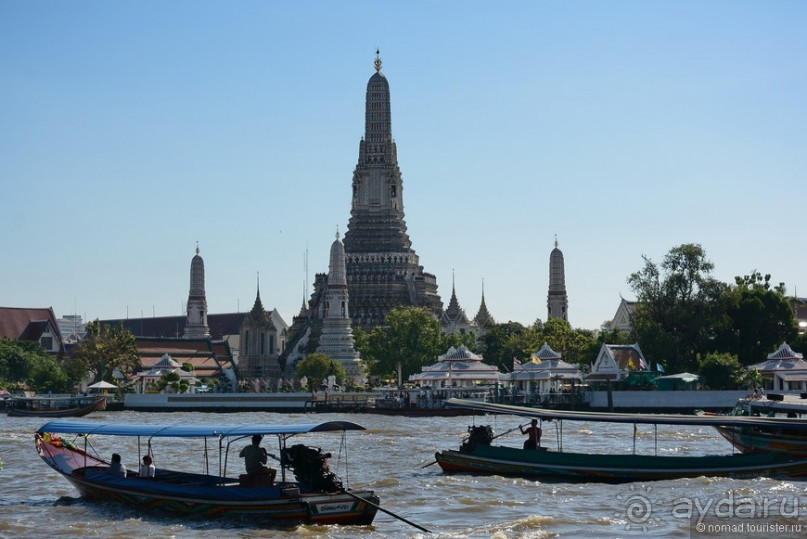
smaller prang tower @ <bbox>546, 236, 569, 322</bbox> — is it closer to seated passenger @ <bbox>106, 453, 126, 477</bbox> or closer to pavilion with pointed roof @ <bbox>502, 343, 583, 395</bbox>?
pavilion with pointed roof @ <bbox>502, 343, 583, 395</bbox>

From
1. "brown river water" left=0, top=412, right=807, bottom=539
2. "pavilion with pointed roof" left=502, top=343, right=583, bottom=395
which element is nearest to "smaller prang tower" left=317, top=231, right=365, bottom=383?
"pavilion with pointed roof" left=502, top=343, right=583, bottom=395

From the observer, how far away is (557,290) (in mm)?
126500

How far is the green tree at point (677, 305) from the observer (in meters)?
82.3

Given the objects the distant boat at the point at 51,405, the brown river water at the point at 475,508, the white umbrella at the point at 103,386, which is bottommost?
the brown river water at the point at 475,508

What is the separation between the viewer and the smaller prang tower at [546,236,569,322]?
126m

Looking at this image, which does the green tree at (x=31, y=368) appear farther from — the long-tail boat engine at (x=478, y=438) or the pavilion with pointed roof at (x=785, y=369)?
the long-tail boat engine at (x=478, y=438)

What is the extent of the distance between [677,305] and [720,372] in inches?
229

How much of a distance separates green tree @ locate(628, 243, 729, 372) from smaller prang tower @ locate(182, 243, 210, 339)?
5947 centimetres

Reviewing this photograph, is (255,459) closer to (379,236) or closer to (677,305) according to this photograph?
(677,305)

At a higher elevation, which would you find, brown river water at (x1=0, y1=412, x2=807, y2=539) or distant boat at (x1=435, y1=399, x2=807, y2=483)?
distant boat at (x1=435, y1=399, x2=807, y2=483)

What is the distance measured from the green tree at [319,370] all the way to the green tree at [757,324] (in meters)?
31.0

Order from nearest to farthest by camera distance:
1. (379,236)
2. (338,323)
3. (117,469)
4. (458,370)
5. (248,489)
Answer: (248,489), (117,469), (458,370), (338,323), (379,236)

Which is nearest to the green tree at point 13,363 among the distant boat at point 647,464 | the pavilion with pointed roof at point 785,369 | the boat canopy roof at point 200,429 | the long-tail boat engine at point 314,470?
the pavilion with pointed roof at point 785,369

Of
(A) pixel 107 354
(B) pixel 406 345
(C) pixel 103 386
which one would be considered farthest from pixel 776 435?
(A) pixel 107 354
